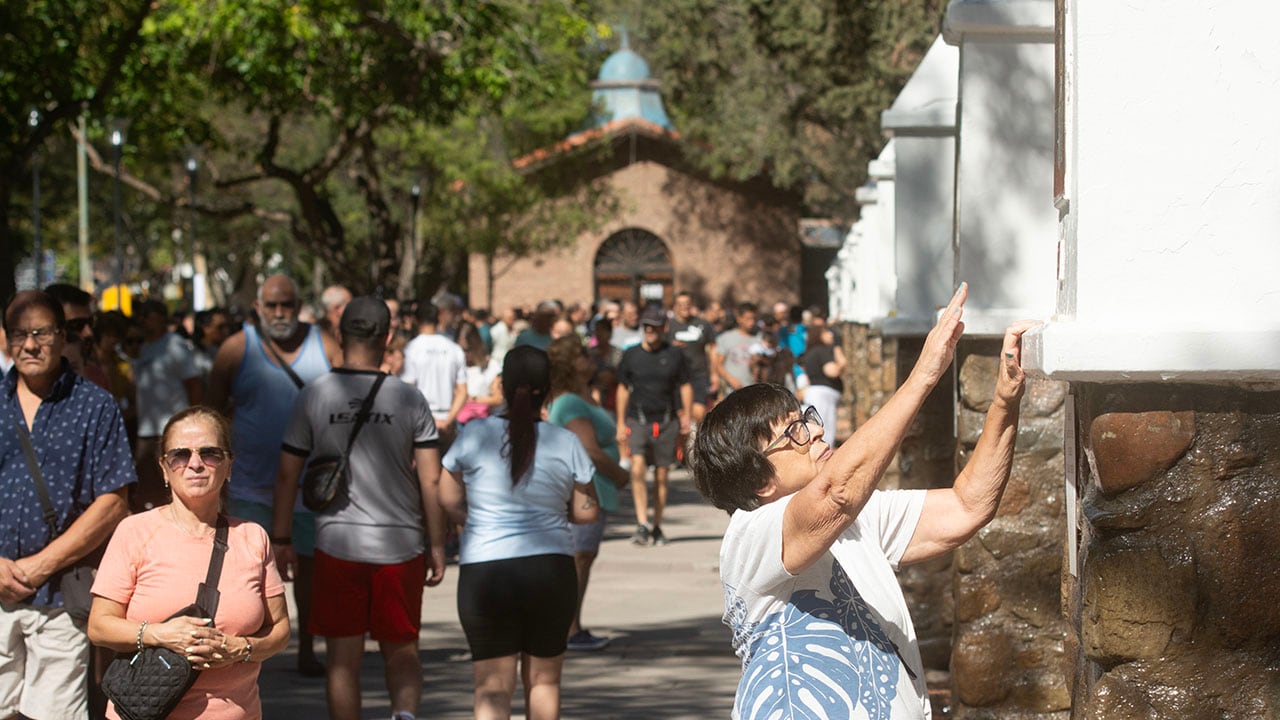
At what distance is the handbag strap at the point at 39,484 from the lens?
586 cm

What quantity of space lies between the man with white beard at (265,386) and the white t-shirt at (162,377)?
3369mm

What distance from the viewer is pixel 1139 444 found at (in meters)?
3.44

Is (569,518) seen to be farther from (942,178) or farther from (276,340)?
(942,178)

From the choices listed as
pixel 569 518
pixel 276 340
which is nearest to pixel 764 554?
pixel 569 518

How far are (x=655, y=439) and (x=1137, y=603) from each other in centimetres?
1147

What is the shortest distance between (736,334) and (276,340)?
1146cm

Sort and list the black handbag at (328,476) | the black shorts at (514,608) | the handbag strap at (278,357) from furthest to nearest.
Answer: the handbag strap at (278,357) → the black handbag at (328,476) → the black shorts at (514,608)

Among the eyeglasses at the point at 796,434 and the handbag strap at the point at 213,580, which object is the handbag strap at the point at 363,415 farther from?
the eyeglasses at the point at 796,434

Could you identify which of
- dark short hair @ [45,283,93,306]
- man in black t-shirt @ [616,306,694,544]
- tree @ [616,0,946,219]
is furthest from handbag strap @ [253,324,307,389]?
tree @ [616,0,946,219]

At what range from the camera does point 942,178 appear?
8836 millimetres

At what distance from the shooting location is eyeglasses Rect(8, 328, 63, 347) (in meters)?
5.95

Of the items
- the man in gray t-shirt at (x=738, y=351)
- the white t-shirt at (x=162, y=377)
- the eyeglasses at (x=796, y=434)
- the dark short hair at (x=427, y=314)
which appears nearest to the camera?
the eyeglasses at (x=796, y=434)

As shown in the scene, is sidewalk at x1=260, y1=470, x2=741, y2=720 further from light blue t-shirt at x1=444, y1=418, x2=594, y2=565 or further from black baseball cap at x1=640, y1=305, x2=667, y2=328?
black baseball cap at x1=640, y1=305, x2=667, y2=328

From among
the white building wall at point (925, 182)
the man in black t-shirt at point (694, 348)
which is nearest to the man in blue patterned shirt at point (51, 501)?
the white building wall at point (925, 182)
